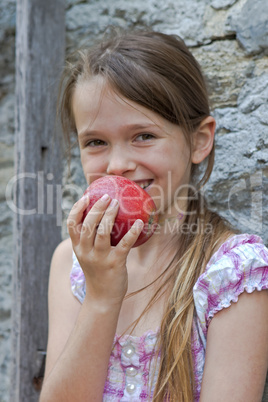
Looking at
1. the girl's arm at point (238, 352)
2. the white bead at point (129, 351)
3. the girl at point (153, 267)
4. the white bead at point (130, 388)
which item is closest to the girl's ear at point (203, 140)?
the girl at point (153, 267)

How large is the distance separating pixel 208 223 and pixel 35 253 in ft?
2.96

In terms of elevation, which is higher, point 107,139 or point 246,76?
point 246,76

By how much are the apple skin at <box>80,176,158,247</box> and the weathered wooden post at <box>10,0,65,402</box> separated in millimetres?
774

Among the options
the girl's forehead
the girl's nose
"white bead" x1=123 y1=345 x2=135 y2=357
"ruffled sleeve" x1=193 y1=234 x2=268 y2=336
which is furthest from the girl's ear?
"white bead" x1=123 y1=345 x2=135 y2=357

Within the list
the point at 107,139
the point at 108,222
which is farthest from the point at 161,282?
the point at 107,139

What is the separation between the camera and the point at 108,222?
4.66ft

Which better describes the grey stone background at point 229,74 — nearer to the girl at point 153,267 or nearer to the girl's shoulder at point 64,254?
the girl at point 153,267

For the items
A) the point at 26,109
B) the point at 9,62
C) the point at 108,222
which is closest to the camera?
the point at 108,222

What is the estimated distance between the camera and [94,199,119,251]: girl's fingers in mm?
A: 1420

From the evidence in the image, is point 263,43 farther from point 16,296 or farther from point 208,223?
point 16,296

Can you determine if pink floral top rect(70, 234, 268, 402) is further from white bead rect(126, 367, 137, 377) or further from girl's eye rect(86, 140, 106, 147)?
girl's eye rect(86, 140, 106, 147)

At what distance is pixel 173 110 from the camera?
167cm

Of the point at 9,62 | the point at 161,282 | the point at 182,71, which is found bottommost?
the point at 161,282

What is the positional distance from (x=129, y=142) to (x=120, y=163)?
0.08 meters
